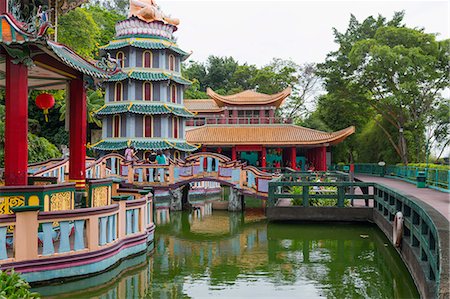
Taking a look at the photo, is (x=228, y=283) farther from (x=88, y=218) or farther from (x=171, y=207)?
(x=171, y=207)

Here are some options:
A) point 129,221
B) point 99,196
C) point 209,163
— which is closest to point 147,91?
point 209,163

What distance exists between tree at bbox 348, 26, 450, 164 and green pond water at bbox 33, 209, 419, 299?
18.1 metres

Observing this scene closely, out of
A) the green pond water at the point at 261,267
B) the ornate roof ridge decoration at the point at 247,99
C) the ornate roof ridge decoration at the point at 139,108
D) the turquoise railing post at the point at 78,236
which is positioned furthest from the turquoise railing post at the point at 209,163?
the ornate roof ridge decoration at the point at 247,99

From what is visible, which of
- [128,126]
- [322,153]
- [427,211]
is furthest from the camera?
[322,153]

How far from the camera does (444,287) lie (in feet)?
14.3

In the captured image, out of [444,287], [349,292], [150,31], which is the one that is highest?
[150,31]

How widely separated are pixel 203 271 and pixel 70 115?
163 inches

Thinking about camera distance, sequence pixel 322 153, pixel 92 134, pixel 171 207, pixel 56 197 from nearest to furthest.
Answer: pixel 56 197 < pixel 171 207 < pixel 322 153 < pixel 92 134

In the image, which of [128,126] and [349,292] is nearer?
[349,292]

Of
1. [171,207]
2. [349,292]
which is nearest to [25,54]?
[349,292]

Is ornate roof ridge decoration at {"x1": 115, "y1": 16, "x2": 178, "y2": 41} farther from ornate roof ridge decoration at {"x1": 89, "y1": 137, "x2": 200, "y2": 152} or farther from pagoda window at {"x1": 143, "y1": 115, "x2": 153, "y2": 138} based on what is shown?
ornate roof ridge decoration at {"x1": 89, "y1": 137, "x2": 200, "y2": 152}

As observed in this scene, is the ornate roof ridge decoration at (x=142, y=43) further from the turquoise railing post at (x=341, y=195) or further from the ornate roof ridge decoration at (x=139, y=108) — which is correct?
the turquoise railing post at (x=341, y=195)

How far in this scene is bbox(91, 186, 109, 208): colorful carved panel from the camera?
10148mm

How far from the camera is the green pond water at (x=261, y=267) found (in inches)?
304
